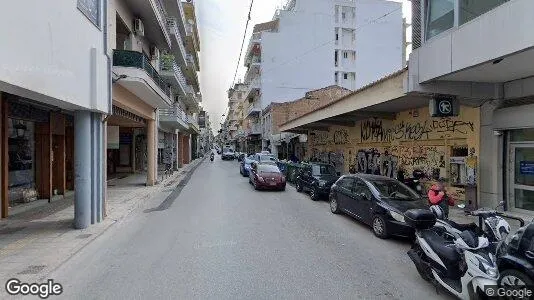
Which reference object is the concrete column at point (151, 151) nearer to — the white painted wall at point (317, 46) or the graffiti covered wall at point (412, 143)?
the graffiti covered wall at point (412, 143)

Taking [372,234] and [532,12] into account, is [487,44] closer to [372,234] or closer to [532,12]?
[532,12]

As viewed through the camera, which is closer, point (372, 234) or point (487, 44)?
point (487, 44)

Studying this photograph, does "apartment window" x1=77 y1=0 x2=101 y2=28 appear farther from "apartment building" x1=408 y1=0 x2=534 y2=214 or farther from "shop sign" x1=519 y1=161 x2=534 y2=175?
"shop sign" x1=519 y1=161 x2=534 y2=175

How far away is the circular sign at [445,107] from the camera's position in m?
10.2

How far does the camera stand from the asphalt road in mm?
4801

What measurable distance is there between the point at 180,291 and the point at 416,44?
9613 millimetres

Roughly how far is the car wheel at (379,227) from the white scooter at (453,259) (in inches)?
93.0

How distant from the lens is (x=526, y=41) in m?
6.49

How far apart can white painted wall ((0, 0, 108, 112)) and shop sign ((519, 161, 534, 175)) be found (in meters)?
11.4

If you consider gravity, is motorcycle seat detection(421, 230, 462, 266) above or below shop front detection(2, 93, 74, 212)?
below

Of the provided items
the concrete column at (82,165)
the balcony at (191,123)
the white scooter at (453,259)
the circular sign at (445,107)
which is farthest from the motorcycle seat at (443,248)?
the balcony at (191,123)

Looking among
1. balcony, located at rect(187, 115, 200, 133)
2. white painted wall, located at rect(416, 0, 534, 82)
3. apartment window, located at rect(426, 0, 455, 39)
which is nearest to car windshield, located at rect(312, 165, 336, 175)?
white painted wall, located at rect(416, 0, 534, 82)

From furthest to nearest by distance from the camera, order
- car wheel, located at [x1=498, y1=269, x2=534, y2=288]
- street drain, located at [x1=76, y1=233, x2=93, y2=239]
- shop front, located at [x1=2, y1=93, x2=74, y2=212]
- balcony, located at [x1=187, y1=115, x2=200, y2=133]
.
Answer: balcony, located at [x1=187, y1=115, x2=200, y2=133] → shop front, located at [x1=2, y1=93, x2=74, y2=212] → street drain, located at [x1=76, y1=233, x2=93, y2=239] → car wheel, located at [x1=498, y1=269, x2=534, y2=288]

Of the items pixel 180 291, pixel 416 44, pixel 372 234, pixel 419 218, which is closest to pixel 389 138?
pixel 416 44
